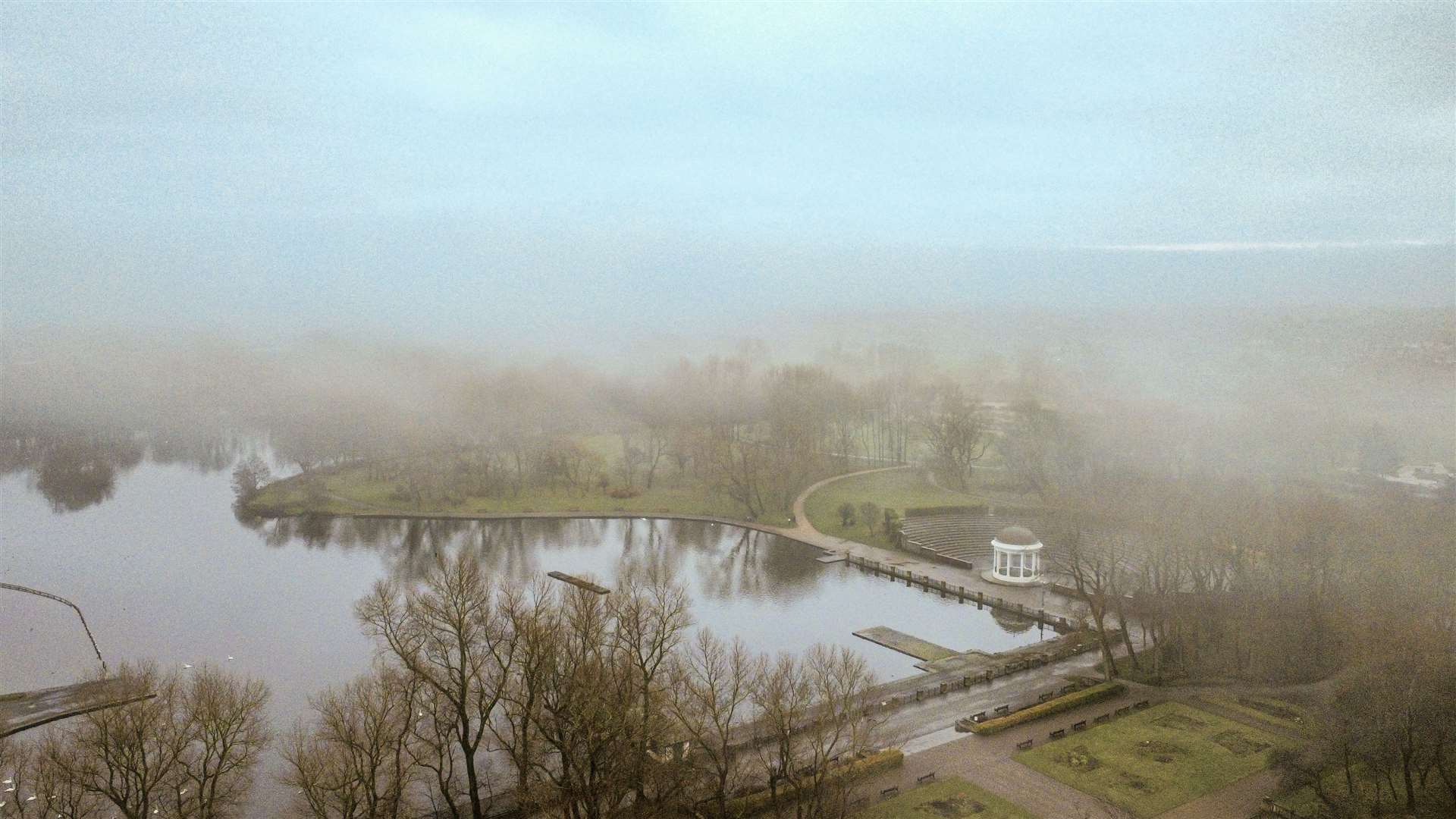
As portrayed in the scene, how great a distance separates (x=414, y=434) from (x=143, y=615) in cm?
3244

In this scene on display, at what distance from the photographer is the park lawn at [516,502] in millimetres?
58125

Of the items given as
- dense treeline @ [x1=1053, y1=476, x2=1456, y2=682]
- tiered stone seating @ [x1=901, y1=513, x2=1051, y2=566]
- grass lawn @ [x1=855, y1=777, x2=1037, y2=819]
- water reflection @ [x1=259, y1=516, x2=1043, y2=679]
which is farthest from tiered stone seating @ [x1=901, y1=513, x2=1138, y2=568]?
grass lawn @ [x1=855, y1=777, x2=1037, y2=819]

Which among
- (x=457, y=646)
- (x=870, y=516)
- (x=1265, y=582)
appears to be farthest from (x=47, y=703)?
(x=1265, y=582)

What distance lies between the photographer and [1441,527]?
105 ft

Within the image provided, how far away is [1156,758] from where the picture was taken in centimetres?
2109

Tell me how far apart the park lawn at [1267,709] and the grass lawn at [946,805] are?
857cm

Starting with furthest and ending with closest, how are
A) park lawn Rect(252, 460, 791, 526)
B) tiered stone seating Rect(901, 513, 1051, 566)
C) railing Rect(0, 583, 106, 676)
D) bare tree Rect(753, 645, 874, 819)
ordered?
park lawn Rect(252, 460, 791, 526) → tiered stone seating Rect(901, 513, 1051, 566) → railing Rect(0, 583, 106, 676) → bare tree Rect(753, 645, 874, 819)

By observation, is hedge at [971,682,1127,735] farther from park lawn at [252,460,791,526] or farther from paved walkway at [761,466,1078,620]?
park lawn at [252,460,791,526]

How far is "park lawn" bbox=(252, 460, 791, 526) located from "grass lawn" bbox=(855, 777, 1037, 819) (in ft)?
116

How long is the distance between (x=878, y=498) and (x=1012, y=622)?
2022cm

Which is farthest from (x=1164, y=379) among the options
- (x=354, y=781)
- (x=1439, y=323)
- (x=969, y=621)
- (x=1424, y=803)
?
(x=354, y=781)

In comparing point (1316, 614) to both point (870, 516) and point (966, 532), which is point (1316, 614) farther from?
point (870, 516)

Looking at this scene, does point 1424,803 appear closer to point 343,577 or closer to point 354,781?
point 354,781

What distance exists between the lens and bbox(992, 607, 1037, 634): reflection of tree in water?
33.3 meters
